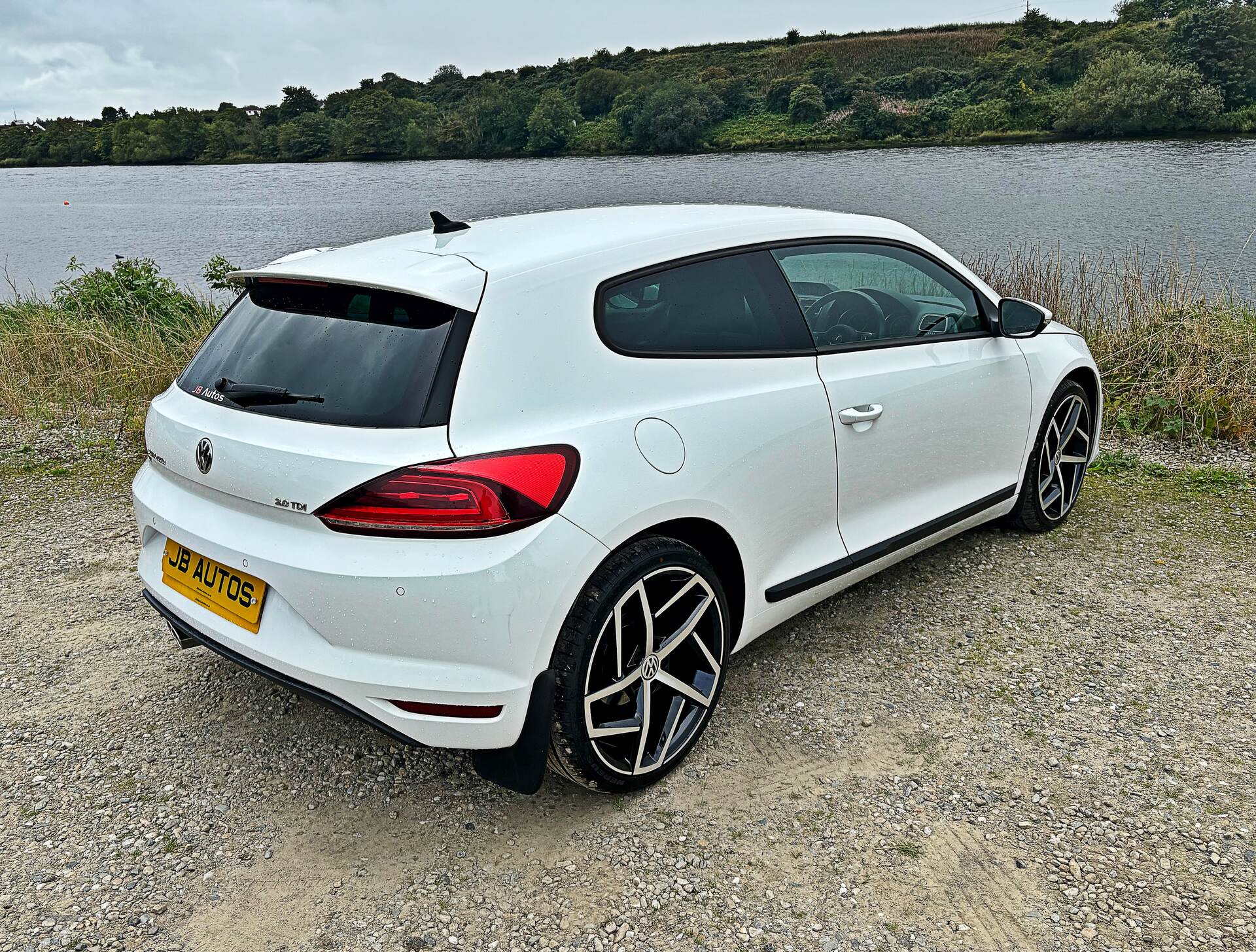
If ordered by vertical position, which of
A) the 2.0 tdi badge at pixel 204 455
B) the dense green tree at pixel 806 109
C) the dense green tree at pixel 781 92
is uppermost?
the dense green tree at pixel 781 92

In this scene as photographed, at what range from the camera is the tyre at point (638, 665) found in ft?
7.68

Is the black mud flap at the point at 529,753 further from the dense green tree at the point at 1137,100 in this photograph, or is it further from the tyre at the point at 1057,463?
the dense green tree at the point at 1137,100

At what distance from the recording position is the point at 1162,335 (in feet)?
23.4

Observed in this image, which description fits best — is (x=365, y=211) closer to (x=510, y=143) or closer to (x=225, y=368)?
(x=510, y=143)

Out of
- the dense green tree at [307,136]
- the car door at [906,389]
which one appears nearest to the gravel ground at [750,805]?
the car door at [906,389]

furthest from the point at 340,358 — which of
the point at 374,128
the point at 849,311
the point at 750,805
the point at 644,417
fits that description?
the point at 374,128

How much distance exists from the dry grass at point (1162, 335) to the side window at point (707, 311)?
14.9 ft

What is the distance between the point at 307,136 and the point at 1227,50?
35101mm

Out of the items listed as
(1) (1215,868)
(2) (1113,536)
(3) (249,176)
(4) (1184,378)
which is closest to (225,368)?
(1) (1215,868)

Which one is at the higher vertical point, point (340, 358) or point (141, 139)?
point (141, 139)

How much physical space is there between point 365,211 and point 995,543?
2683 cm

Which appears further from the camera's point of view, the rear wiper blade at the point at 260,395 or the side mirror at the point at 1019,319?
the side mirror at the point at 1019,319

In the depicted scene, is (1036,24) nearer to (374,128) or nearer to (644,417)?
(374,128)

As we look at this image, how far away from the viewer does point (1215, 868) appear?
231cm
